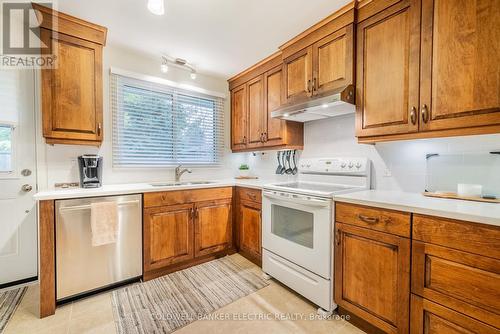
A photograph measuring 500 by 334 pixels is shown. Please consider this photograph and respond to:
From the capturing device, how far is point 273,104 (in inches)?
105

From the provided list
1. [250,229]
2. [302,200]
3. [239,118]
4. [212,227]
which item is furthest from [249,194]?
[239,118]

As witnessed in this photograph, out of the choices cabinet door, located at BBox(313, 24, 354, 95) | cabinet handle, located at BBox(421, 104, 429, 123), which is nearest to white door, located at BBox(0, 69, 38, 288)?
cabinet door, located at BBox(313, 24, 354, 95)

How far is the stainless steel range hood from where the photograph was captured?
1.77 m

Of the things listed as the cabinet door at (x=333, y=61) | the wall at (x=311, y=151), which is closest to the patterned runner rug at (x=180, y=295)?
the wall at (x=311, y=151)

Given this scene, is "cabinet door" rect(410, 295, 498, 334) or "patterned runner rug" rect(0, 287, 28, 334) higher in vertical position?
"cabinet door" rect(410, 295, 498, 334)

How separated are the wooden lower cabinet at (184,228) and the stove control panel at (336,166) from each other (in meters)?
1.01

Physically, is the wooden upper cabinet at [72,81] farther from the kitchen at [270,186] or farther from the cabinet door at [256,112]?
the cabinet door at [256,112]

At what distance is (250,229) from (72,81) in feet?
7.63

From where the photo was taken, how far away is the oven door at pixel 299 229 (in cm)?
169

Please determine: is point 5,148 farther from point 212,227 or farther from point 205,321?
point 205,321

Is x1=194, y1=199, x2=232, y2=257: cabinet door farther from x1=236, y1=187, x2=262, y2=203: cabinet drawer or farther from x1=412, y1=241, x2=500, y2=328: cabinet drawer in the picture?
x1=412, y1=241, x2=500, y2=328: cabinet drawer

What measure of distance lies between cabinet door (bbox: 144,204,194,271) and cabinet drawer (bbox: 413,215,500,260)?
2.05m

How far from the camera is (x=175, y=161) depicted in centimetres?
295

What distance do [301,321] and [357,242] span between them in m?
0.75
